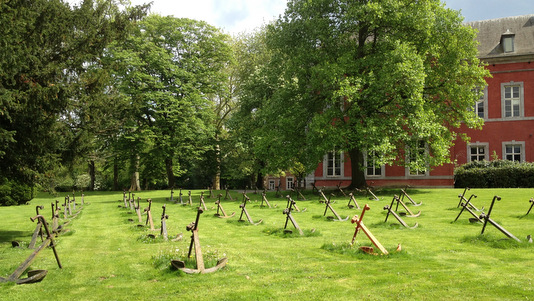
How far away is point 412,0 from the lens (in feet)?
78.8

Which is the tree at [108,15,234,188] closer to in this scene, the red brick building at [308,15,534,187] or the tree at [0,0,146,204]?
the red brick building at [308,15,534,187]

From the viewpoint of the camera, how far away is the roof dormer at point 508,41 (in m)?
31.9

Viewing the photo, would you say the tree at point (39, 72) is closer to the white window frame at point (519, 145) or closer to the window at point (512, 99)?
the white window frame at point (519, 145)

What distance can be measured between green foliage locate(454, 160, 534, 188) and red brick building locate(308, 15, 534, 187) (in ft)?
5.59

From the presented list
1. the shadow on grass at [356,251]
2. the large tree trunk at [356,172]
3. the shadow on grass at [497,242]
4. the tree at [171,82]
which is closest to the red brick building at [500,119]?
the large tree trunk at [356,172]

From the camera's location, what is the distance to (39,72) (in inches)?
450

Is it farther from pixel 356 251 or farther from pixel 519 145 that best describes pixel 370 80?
pixel 519 145

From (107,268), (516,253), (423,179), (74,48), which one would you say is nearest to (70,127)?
(74,48)

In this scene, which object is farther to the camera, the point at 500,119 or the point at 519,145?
the point at 500,119

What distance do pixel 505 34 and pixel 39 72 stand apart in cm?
3310

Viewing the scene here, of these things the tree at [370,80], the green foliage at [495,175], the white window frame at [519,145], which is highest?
the tree at [370,80]

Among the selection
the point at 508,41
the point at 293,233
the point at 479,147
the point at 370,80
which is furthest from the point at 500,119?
the point at 293,233

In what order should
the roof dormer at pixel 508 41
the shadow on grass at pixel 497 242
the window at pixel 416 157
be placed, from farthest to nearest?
the roof dormer at pixel 508 41, the window at pixel 416 157, the shadow on grass at pixel 497 242

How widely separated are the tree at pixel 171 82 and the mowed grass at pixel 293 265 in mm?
22087
